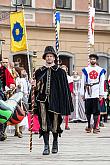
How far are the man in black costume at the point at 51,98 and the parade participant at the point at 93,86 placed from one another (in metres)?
4.11

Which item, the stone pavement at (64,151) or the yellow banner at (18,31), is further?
the yellow banner at (18,31)

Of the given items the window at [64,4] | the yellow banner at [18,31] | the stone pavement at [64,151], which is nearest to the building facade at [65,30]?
the window at [64,4]

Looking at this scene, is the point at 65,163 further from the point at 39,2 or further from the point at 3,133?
the point at 39,2

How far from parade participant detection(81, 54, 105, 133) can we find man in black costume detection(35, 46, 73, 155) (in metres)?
4.11

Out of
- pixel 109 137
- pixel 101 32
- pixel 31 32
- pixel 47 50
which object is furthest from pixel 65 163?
pixel 101 32

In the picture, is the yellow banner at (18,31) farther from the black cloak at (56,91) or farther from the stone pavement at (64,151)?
the black cloak at (56,91)

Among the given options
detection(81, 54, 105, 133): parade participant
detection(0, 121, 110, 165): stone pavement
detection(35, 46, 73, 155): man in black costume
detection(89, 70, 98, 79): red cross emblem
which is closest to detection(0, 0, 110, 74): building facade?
detection(81, 54, 105, 133): parade participant

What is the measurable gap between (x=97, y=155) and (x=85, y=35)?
18.9 meters

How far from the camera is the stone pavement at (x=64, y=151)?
9.08 m

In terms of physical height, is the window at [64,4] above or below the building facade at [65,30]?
above

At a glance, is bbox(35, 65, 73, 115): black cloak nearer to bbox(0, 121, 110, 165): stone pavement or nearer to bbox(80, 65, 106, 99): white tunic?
bbox(0, 121, 110, 165): stone pavement

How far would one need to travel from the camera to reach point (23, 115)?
12.8 m

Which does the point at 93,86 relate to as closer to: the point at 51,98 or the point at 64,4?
the point at 51,98

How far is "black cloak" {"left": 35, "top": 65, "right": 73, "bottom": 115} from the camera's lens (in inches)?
389
